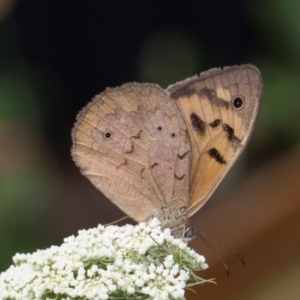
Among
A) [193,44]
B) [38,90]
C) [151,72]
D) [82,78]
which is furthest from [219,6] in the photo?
[38,90]

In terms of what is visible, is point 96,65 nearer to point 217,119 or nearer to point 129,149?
point 129,149

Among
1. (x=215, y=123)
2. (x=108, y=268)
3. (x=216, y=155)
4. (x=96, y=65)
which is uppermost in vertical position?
(x=96, y=65)

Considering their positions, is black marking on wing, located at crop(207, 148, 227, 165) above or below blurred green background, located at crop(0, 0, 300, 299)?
below

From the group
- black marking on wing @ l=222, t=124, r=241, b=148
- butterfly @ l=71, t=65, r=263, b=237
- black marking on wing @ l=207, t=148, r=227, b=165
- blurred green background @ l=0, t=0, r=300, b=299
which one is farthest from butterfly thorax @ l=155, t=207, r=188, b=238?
blurred green background @ l=0, t=0, r=300, b=299

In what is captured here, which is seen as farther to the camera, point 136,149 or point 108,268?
point 136,149

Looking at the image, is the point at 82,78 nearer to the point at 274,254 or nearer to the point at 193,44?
the point at 193,44

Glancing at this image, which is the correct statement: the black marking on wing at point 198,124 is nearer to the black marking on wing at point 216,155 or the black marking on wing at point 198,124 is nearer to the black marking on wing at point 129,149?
the black marking on wing at point 216,155

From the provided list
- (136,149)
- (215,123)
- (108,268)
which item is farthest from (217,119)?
(108,268)

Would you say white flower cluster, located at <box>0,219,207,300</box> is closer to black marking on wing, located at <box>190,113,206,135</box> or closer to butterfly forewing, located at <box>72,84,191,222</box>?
butterfly forewing, located at <box>72,84,191,222</box>
